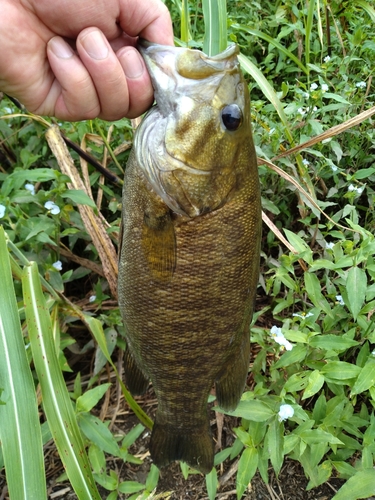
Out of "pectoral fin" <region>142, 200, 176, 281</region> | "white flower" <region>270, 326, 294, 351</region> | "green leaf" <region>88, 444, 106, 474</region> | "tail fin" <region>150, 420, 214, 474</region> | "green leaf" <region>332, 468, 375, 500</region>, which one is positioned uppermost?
"pectoral fin" <region>142, 200, 176, 281</region>

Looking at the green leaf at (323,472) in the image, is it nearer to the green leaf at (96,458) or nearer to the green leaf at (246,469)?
the green leaf at (246,469)

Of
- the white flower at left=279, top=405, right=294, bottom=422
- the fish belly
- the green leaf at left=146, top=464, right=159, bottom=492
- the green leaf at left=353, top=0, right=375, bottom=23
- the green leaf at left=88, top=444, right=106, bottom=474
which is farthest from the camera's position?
the green leaf at left=353, top=0, right=375, bottom=23

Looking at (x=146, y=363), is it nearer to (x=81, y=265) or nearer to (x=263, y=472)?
(x=263, y=472)

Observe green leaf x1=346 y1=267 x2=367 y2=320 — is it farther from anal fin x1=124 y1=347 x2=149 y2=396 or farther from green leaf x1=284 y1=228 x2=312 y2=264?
anal fin x1=124 y1=347 x2=149 y2=396

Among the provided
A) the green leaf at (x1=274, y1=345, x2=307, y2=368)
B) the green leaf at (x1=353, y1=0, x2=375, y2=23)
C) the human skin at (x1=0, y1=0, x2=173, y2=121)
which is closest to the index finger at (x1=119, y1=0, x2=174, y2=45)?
the human skin at (x1=0, y1=0, x2=173, y2=121)

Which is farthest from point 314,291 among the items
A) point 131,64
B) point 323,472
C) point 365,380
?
point 131,64

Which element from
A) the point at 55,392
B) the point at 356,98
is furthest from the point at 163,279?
the point at 356,98
